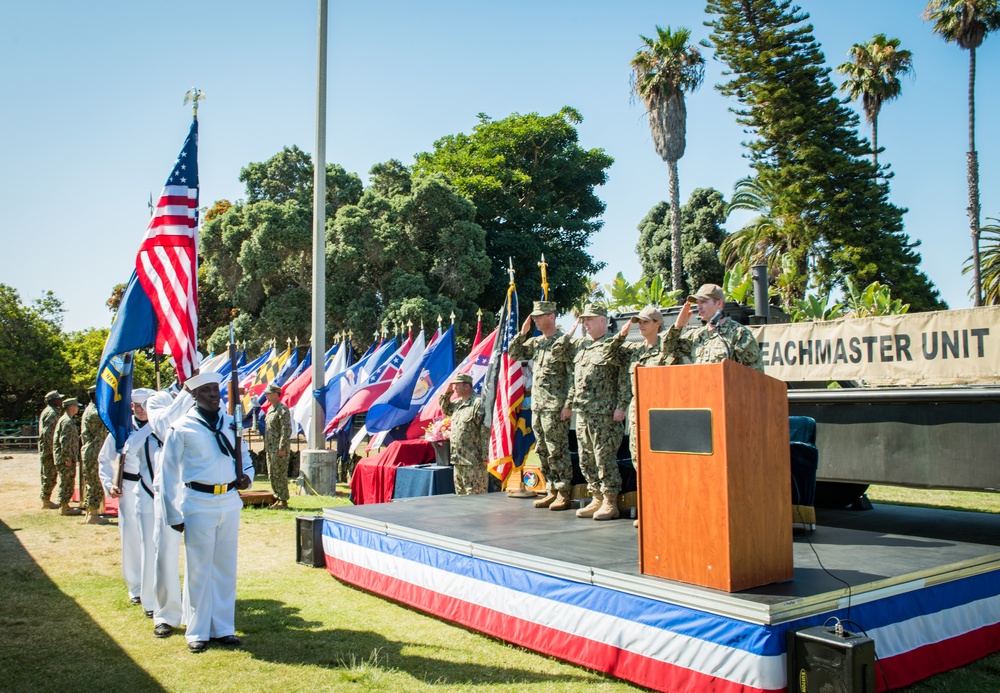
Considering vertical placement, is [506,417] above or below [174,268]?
below

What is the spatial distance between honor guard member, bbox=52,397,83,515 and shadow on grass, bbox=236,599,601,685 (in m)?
7.55

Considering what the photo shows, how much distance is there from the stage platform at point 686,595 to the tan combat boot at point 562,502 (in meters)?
0.64

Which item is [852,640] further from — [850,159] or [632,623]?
[850,159]

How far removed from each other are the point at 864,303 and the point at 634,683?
2251 centimetres

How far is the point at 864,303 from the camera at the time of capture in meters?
24.3

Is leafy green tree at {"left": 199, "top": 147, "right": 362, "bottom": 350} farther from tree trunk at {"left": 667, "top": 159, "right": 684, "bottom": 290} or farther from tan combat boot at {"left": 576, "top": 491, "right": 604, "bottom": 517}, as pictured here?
tan combat boot at {"left": 576, "top": 491, "right": 604, "bottom": 517}

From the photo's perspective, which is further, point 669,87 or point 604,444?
point 669,87

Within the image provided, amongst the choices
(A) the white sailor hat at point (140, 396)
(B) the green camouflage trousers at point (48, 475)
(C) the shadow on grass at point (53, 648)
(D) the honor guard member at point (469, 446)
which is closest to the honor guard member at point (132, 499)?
(A) the white sailor hat at point (140, 396)

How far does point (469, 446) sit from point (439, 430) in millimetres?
3308

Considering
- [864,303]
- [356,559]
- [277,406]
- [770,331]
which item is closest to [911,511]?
[770,331]

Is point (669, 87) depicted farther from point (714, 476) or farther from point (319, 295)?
point (714, 476)

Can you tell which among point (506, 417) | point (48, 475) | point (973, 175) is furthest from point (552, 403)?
point (973, 175)

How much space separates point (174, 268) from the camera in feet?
22.5

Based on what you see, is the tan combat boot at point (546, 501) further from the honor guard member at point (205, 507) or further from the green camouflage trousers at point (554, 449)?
the honor guard member at point (205, 507)
